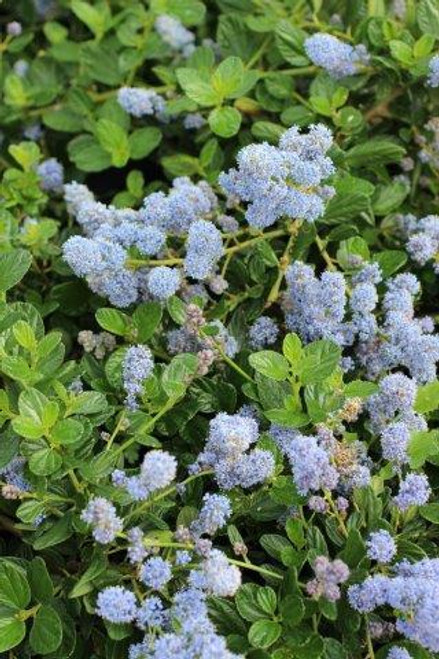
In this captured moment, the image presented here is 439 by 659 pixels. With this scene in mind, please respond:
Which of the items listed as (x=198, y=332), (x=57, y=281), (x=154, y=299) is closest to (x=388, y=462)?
(x=198, y=332)

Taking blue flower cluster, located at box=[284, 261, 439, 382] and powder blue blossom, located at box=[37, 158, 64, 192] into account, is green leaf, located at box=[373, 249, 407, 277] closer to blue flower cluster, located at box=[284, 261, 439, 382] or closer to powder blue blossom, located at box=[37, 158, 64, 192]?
blue flower cluster, located at box=[284, 261, 439, 382]

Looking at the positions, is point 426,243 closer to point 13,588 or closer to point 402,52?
point 402,52

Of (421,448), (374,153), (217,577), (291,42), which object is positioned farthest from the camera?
(291,42)

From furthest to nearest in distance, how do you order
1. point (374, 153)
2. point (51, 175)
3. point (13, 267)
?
point (51, 175), point (374, 153), point (13, 267)

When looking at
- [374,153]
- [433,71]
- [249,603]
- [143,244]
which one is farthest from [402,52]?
[249,603]

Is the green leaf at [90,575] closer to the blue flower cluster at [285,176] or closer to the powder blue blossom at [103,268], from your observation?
the powder blue blossom at [103,268]

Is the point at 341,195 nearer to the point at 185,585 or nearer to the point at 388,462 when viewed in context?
the point at 388,462
